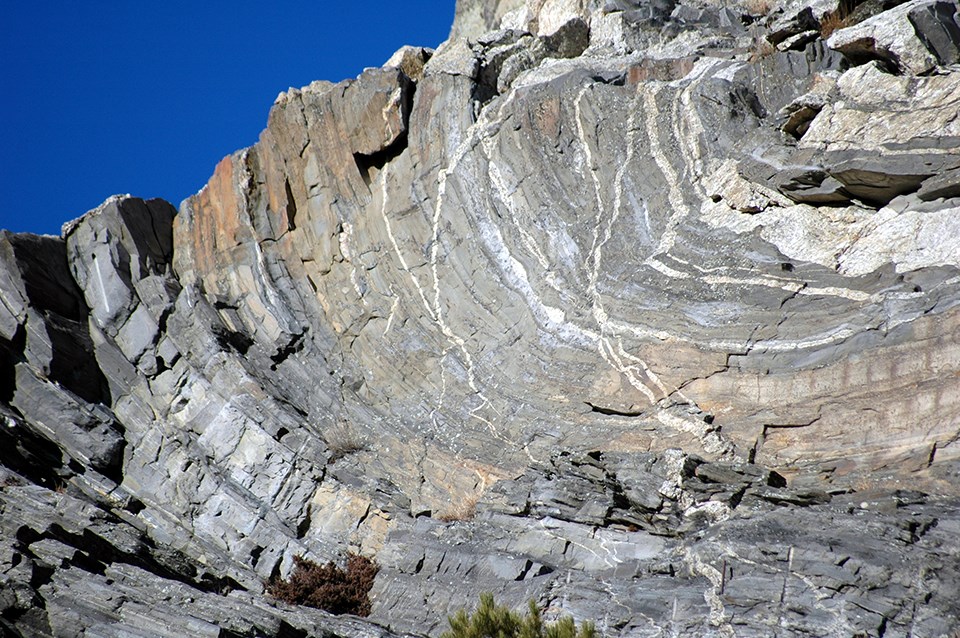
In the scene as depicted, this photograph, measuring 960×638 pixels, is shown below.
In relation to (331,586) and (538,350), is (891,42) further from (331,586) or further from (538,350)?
(331,586)

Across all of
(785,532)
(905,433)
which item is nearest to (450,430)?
(785,532)

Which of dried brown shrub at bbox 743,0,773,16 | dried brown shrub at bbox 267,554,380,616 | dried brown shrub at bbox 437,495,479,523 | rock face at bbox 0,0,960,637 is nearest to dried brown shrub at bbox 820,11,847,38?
rock face at bbox 0,0,960,637

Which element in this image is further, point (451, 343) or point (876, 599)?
point (451, 343)

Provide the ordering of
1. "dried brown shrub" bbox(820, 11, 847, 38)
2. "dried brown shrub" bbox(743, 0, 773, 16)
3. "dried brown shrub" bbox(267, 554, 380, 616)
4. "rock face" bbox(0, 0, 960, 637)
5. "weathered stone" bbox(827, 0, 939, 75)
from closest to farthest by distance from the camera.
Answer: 1. "rock face" bbox(0, 0, 960, 637)
2. "dried brown shrub" bbox(267, 554, 380, 616)
3. "weathered stone" bbox(827, 0, 939, 75)
4. "dried brown shrub" bbox(820, 11, 847, 38)
5. "dried brown shrub" bbox(743, 0, 773, 16)

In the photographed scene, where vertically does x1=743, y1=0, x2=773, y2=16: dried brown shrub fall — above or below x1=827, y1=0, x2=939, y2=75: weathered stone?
above

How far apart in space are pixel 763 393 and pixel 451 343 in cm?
698

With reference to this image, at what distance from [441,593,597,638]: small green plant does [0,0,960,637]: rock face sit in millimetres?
740

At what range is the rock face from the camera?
14109mm

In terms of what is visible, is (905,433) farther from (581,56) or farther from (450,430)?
(581,56)

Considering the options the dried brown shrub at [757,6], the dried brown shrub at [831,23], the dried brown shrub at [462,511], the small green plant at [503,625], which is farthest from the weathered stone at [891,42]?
the small green plant at [503,625]

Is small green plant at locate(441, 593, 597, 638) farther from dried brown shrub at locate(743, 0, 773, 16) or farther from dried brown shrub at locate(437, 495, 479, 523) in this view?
dried brown shrub at locate(743, 0, 773, 16)

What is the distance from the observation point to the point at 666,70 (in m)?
21.3

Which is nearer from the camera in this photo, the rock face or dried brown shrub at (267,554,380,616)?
the rock face

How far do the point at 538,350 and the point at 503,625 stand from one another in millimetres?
6419
